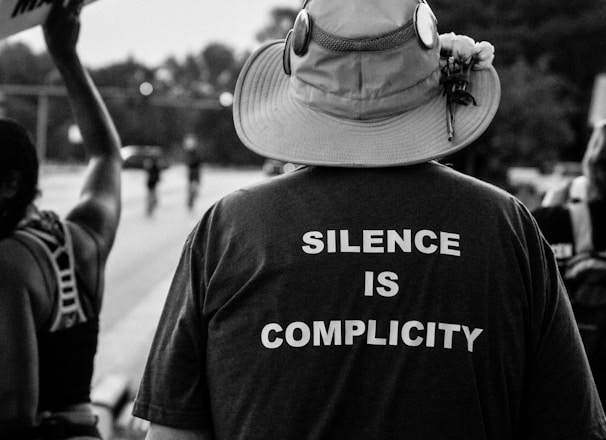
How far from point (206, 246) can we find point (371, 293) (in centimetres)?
32

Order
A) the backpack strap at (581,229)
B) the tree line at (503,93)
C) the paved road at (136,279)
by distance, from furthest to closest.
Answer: the tree line at (503,93)
the paved road at (136,279)
the backpack strap at (581,229)

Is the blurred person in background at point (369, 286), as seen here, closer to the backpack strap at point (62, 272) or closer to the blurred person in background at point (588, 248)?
the backpack strap at point (62, 272)

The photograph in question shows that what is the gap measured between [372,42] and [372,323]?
50cm

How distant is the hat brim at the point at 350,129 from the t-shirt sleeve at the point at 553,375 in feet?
0.78

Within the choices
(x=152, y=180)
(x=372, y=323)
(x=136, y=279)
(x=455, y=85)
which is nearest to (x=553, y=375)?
(x=372, y=323)

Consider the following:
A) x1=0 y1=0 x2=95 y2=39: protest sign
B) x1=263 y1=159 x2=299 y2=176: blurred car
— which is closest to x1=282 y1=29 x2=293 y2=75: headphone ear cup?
x1=263 y1=159 x2=299 y2=176: blurred car

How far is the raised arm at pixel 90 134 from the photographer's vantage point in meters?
2.59

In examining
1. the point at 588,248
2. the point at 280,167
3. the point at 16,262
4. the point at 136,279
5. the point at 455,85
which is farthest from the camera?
the point at 280,167

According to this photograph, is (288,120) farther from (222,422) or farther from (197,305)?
(222,422)

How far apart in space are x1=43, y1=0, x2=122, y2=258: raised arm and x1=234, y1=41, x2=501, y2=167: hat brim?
107cm

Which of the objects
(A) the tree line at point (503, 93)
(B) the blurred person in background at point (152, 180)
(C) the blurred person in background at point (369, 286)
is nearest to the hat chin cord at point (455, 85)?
(C) the blurred person in background at point (369, 286)

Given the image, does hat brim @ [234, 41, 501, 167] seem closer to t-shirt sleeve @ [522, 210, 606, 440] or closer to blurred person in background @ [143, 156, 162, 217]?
t-shirt sleeve @ [522, 210, 606, 440]

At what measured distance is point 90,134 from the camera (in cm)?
278

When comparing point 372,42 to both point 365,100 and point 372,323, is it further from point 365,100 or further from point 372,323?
point 372,323
